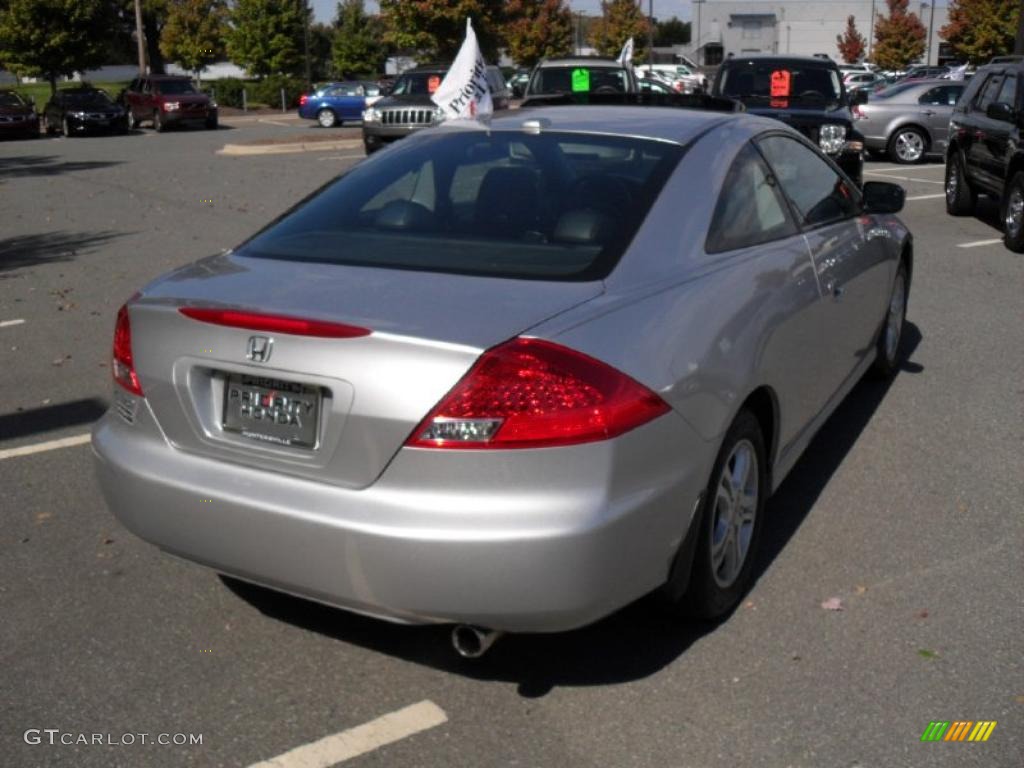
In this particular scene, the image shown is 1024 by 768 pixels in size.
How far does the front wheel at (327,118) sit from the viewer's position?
134 ft

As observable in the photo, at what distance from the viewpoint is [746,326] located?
406 cm

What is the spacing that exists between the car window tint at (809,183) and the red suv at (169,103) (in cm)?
3533

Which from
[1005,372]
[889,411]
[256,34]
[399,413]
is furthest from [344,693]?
[256,34]

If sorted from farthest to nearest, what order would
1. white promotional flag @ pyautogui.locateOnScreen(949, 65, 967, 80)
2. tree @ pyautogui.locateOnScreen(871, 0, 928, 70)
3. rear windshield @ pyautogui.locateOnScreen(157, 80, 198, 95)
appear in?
tree @ pyautogui.locateOnScreen(871, 0, 928, 70) < rear windshield @ pyautogui.locateOnScreen(157, 80, 198, 95) < white promotional flag @ pyautogui.locateOnScreen(949, 65, 967, 80)

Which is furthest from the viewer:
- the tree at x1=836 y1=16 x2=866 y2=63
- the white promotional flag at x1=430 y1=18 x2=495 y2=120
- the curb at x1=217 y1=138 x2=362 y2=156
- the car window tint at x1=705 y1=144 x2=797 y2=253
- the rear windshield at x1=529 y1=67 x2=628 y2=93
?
the tree at x1=836 y1=16 x2=866 y2=63

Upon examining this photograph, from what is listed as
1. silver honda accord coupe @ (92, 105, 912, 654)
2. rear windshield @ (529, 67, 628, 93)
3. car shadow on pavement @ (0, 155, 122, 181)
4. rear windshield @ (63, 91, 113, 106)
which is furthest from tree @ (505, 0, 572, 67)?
silver honda accord coupe @ (92, 105, 912, 654)

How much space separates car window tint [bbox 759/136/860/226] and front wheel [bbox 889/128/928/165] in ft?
56.5

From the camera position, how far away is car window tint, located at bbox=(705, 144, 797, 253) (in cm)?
428

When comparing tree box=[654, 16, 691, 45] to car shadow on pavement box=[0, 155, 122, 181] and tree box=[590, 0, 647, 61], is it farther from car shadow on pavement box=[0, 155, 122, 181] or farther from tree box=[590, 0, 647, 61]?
car shadow on pavement box=[0, 155, 122, 181]

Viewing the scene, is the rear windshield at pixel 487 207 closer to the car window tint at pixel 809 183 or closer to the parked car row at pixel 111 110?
the car window tint at pixel 809 183

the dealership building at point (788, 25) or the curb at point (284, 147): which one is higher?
the dealership building at point (788, 25)

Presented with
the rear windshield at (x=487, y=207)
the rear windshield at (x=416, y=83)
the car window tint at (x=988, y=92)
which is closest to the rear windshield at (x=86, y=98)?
the rear windshield at (x=416, y=83)

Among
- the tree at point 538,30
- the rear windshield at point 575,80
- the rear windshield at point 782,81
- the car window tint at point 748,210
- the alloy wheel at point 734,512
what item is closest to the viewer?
the alloy wheel at point 734,512

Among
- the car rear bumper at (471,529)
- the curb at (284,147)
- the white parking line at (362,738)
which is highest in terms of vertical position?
the car rear bumper at (471,529)
